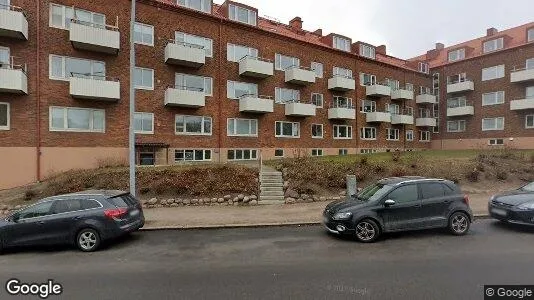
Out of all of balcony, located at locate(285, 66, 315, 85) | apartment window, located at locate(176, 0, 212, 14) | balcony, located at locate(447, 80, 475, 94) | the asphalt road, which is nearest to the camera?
the asphalt road

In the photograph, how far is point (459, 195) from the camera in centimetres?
884

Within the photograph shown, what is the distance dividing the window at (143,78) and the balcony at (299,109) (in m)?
11.9

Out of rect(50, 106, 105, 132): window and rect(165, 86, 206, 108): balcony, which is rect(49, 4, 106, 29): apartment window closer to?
rect(50, 106, 105, 132): window

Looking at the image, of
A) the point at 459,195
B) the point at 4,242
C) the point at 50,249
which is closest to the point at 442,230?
the point at 459,195

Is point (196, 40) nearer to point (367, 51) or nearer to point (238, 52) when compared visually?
point (238, 52)

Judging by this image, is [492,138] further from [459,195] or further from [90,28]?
[90,28]

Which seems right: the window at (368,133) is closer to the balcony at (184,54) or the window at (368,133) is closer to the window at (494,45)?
the window at (494,45)

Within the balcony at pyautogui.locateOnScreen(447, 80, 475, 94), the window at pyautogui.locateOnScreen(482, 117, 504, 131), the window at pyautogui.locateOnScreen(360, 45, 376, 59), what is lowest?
the window at pyautogui.locateOnScreen(482, 117, 504, 131)

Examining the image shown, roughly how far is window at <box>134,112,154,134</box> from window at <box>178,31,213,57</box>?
6.20 metres

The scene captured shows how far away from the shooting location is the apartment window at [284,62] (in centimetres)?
2858

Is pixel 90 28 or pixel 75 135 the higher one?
pixel 90 28

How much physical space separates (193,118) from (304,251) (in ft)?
61.1

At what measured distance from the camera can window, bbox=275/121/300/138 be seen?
28422 mm

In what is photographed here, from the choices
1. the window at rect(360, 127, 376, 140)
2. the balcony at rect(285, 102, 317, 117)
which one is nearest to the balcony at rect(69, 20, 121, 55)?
the balcony at rect(285, 102, 317, 117)
